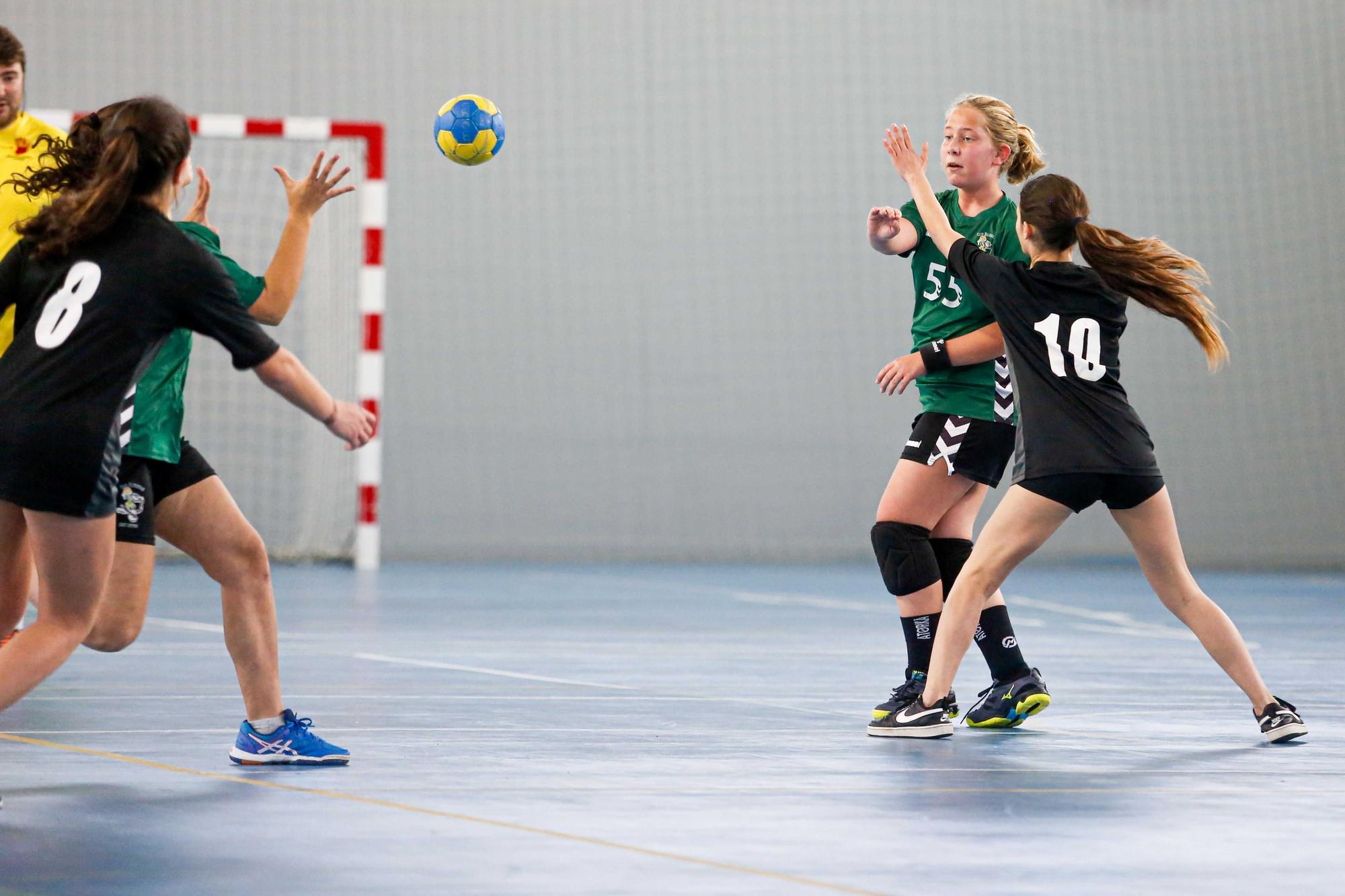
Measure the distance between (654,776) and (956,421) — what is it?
1.64 m

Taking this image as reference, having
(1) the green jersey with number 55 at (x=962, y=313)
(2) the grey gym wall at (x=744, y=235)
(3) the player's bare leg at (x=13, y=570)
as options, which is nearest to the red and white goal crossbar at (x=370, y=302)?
(2) the grey gym wall at (x=744, y=235)

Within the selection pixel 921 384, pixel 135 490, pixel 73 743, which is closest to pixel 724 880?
pixel 135 490

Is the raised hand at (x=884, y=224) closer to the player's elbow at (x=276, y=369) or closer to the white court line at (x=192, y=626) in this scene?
the player's elbow at (x=276, y=369)

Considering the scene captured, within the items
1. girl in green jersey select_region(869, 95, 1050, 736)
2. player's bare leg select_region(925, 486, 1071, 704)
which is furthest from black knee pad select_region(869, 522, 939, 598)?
player's bare leg select_region(925, 486, 1071, 704)

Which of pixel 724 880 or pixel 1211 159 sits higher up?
pixel 1211 159

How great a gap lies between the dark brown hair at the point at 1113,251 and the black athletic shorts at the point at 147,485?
237 centimetres

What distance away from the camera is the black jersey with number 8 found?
331 centimetres

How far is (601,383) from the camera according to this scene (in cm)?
1360

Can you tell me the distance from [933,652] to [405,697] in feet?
5.81

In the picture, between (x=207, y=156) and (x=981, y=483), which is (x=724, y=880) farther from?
(x=207, y=156)

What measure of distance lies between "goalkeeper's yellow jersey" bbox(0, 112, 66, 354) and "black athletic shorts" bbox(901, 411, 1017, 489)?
2628 mm

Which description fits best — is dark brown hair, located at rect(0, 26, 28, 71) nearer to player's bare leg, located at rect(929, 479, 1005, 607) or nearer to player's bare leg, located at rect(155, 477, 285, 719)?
player's bare leg, located at rect(155, 477, 285, 719)

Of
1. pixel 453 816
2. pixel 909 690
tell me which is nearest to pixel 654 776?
pixel 453 816

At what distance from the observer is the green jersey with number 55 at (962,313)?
509 cm
